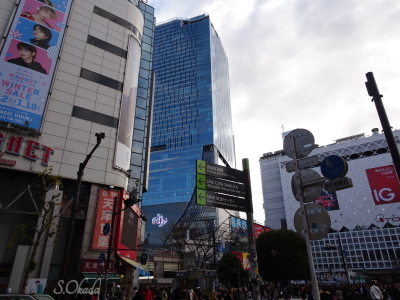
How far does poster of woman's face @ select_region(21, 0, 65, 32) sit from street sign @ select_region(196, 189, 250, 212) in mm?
21583

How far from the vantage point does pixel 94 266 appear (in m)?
19.3

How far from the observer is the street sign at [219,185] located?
14.0 meters

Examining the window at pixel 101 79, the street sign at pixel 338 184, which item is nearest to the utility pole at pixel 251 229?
the street sign at pixel 338 184

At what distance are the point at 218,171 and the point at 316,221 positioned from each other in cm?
944

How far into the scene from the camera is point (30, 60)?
72.7ft

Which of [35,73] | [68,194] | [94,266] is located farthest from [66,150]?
[94,266]

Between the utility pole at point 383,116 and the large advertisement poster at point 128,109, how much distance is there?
21001 mm

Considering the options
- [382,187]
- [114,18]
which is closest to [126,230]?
[114,18]

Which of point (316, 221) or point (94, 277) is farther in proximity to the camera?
point (94, 277)

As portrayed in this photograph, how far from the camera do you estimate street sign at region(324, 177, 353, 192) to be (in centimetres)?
528

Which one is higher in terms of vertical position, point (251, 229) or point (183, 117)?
point (183, 117)

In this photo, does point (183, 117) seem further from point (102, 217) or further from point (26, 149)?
point (26, 149)

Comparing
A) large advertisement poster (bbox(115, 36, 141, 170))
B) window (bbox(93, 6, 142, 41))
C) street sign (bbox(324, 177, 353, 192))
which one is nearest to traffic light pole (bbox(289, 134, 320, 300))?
street sign (bbox(324, 177, 353, 192))

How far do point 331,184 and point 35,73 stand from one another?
78.6 ft
